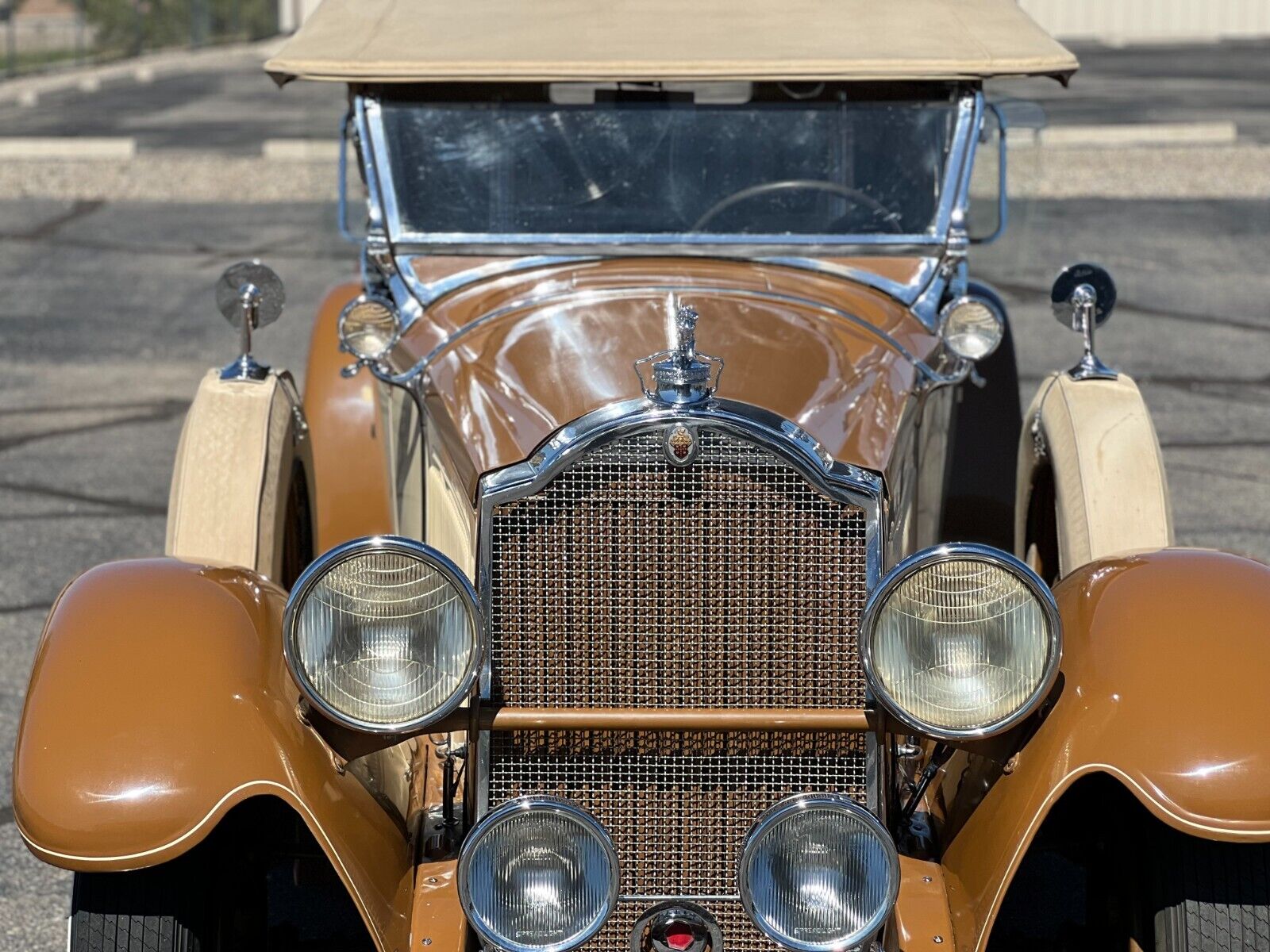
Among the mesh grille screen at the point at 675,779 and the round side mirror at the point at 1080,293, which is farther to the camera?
the round side mirror at the point at 1080,293

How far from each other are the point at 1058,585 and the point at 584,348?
3.23ft

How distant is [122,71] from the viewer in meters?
25.3

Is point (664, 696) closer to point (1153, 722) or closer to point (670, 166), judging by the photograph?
point (1153, 722)

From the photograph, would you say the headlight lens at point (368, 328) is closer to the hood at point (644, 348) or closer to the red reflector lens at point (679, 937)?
the hood at point (644, 348)

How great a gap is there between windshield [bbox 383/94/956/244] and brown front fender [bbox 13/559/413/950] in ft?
4.52

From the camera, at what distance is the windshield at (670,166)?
153 inches

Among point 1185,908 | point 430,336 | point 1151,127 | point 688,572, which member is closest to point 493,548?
point 688,572

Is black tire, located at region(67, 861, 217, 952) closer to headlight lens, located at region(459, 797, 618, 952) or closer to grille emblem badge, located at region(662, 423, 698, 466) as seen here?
headlight lens, located at region(459, 797, 618, 952)

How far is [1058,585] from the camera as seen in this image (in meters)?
3.04

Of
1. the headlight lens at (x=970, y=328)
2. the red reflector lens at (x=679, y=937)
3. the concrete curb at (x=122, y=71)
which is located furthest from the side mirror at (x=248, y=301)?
the concrete curb at (x=122, y=71)

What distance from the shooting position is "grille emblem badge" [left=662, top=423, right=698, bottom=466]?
263 centimetres

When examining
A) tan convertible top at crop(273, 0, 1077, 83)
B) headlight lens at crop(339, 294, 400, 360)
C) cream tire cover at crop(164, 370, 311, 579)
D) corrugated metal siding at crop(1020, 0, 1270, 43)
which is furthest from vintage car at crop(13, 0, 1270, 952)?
corrugated metal siding at crop(1020, 0, 1270, 43)

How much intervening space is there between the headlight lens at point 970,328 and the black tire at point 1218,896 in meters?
1.14

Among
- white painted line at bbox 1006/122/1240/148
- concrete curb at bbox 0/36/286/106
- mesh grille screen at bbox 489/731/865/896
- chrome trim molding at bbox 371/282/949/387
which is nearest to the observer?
mesh grille screen at bbox 489/731/865/896
